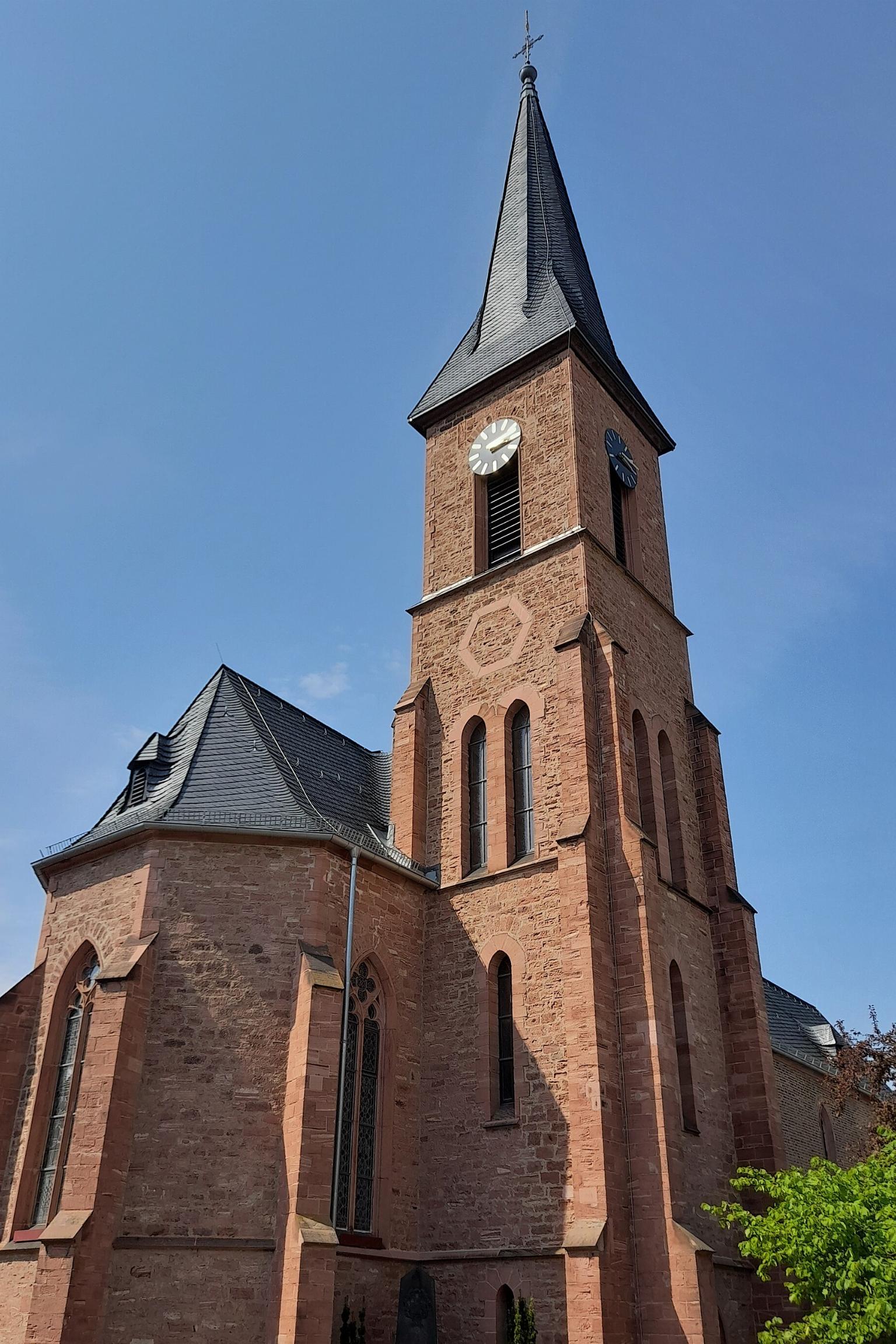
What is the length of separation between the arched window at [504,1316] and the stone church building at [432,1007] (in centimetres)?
3

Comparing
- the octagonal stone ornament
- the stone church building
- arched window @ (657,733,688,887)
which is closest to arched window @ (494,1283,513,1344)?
the stone church building

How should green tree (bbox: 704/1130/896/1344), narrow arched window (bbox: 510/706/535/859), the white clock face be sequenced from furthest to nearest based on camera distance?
the white clock face, narrow arched window (bbox: 510/706/535/859), green tree (bbox: 704/1130/896/1344)

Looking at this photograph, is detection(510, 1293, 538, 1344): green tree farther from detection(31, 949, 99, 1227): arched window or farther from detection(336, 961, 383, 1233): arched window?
detection(31, 949, 99, 1227): arched window

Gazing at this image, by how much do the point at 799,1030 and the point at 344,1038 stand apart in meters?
20.3

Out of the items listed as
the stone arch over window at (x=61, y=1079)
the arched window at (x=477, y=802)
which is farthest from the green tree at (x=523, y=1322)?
the arched window at (x=477, y=802)

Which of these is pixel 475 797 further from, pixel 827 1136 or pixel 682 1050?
pixel 827 1136

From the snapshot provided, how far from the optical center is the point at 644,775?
20641 millimetres

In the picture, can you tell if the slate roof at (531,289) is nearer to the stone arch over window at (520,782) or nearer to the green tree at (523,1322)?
the stone arch over window at (520,782)

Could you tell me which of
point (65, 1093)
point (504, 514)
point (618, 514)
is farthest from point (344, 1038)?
point (618, 514)

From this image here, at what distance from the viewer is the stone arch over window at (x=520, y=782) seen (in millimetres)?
19391

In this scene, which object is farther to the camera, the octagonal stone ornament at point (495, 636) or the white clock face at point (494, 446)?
the white clock face at point (494, 446)

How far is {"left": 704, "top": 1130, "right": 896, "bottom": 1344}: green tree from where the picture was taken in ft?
40.9

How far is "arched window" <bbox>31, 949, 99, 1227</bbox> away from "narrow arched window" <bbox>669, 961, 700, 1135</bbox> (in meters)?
8.95

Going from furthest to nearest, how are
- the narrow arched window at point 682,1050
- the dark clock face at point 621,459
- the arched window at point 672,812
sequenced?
1. the dark clock face at point 621,459
2. the arched window at point 672,812
3. the narrow arched window at point 682,1050
